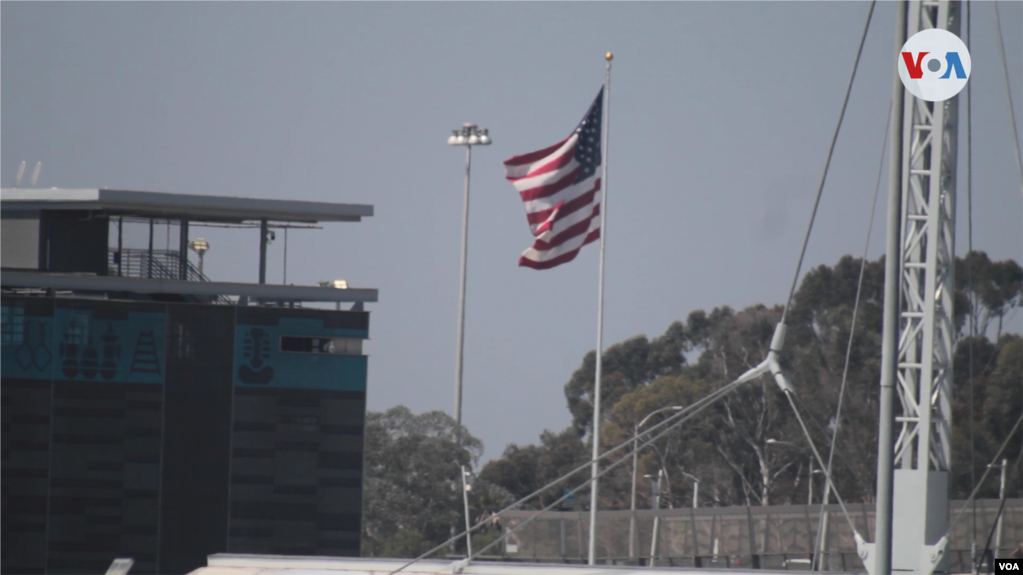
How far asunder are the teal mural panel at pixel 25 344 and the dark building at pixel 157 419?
45mm

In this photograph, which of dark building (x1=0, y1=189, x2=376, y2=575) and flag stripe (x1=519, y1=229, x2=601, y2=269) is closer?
flag stripe (x1=519, y1=229, x2=601, y2=269)

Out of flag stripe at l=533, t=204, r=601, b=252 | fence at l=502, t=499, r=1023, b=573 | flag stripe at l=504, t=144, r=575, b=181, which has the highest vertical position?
flag stripe at l=504, t=144, r=575, b=181

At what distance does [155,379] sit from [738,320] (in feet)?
158

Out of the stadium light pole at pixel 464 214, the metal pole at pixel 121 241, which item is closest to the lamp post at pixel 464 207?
the stadium light pole at pixel 464 214

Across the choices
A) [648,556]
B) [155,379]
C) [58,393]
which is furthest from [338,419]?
[648,556]

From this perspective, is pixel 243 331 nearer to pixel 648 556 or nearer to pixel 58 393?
pixel 58 393

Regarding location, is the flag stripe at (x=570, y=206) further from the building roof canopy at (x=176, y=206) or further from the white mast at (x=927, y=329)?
the building roof canopy at (x=176, y=206)

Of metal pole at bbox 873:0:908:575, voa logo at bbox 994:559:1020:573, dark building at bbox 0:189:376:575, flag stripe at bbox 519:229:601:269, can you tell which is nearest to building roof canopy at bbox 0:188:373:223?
dark building at bbox 0:189:376:575

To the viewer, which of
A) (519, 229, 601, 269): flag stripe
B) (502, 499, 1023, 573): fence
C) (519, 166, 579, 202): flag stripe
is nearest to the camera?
(519, 229, 601, 269): flag stripe

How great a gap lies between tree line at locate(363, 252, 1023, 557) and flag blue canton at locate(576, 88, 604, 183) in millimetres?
34526

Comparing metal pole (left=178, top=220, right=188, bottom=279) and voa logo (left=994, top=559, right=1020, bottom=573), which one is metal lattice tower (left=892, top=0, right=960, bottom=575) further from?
metal pole (left=178, top=220, right=188, bottom=279)

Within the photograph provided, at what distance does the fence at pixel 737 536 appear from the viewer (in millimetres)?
28391

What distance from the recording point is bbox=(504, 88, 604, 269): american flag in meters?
24.7

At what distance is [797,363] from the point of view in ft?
230
